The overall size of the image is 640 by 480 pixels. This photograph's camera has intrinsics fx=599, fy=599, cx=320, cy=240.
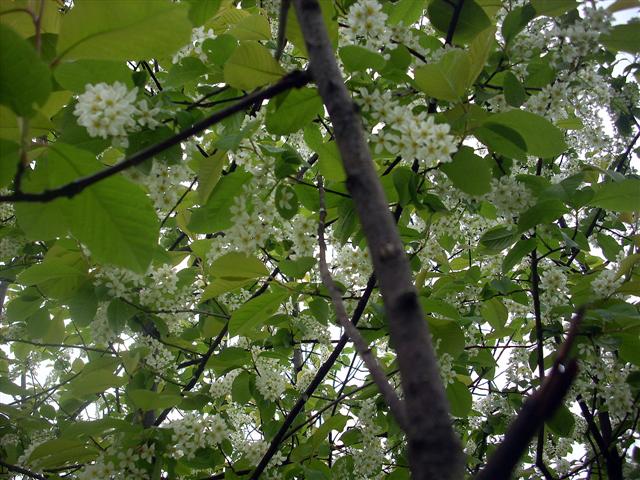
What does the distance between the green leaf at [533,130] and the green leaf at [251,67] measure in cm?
61

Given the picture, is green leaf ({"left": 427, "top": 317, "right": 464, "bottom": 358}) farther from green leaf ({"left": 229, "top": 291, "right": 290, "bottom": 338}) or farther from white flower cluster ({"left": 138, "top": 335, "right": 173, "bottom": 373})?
white flower cluster ({"left": 138, "top": 335, "right": 173, "bottom": 373})

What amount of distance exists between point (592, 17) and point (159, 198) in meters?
1.51

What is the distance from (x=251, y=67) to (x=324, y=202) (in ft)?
1.70

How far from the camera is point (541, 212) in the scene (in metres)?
1.97

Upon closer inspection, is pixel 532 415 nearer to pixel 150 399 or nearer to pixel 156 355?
pixel 150 399

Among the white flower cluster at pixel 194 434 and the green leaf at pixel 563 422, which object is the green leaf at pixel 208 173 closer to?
the white flower cluster at pixel 194 434

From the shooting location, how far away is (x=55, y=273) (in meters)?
2.35

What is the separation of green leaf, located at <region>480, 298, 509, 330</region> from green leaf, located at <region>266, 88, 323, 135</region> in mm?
1475

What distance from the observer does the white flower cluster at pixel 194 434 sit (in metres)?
2.53

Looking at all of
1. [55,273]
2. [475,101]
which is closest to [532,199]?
[475,101]

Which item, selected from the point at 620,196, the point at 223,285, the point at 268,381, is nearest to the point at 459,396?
the point at 268,381

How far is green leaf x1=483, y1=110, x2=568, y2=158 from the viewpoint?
165 cm

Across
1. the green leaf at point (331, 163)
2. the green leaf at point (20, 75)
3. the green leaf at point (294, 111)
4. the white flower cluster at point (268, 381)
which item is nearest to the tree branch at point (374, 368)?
the green leaf at point (20, 75)

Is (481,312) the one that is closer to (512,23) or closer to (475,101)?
(475,101)
